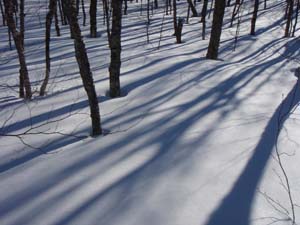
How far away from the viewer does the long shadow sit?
285cm

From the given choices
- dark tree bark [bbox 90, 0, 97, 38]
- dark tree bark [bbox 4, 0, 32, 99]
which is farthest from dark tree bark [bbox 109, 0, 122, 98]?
dark tree bark [bbox 90, 0, 97, 38]

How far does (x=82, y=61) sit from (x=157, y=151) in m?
1.37

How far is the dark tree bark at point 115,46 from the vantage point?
550 cm

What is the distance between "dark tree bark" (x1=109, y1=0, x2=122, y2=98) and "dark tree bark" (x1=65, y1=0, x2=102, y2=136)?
62.9 inches

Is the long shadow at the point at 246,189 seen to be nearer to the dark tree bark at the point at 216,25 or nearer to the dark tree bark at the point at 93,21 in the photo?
the dark tree bark at the point at 216,25

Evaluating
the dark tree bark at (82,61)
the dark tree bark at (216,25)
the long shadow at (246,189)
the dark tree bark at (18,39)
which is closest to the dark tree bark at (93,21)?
the dark tree bark at (216,25)

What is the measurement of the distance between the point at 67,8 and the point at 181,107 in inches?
93.2

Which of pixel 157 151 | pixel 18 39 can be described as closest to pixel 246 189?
pixel 157 151

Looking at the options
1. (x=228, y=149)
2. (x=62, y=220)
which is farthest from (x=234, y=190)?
(x=62, y=220)

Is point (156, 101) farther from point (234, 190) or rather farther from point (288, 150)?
point (234, 190)

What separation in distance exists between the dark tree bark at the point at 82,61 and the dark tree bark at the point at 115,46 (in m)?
1.60

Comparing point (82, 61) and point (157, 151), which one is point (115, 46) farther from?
point (157, 151)

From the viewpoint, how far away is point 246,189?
325 centimetres

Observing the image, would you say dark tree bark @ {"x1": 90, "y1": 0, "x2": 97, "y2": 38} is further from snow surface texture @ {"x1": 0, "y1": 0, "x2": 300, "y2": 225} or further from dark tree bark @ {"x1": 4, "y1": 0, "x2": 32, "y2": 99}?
dark tree bark @ {"x1": 4, "y1": 0, "x2": 32, "y2": 99}
